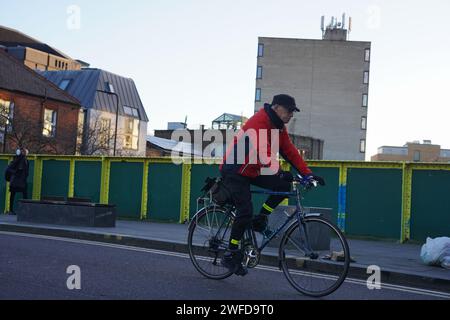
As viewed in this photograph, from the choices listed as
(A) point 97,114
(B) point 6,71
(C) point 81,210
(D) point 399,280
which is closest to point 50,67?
(A) point 97,114

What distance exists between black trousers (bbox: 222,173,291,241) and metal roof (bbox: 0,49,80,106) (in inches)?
1572

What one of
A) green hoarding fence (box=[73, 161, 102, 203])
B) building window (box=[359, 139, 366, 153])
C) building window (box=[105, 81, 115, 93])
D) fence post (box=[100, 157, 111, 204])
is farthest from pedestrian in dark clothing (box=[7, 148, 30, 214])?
building window (box=[359, 139, 366, 153])

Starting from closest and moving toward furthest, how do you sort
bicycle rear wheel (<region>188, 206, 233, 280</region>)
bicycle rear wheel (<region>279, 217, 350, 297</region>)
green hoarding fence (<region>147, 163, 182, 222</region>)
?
bicycle rear wheel (<region>279, 217, 350, 297</region>) → bicycle rear wheel (<region>188, 206, 233, 280</region>) → green hoarding fence (<region>147, 163, 182, 222</region>)

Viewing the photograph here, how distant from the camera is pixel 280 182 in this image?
21.6 feet

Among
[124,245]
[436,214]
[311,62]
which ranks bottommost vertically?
[124,245]

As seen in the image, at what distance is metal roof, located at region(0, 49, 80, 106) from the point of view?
44.7m

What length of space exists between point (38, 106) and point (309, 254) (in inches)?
1692

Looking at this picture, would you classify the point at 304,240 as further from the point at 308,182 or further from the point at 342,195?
the point at 342,195

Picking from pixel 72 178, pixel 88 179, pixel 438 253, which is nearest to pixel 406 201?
pixel 438 253

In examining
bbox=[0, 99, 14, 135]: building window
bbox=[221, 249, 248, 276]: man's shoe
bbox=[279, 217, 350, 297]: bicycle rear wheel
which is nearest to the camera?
bbox=[279, 217, 350, 297]: bicycle rear wheel

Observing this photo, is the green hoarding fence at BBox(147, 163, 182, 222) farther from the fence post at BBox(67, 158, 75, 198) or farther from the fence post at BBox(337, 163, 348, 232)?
the fence post at BBox(337, 163, 348, 232)
